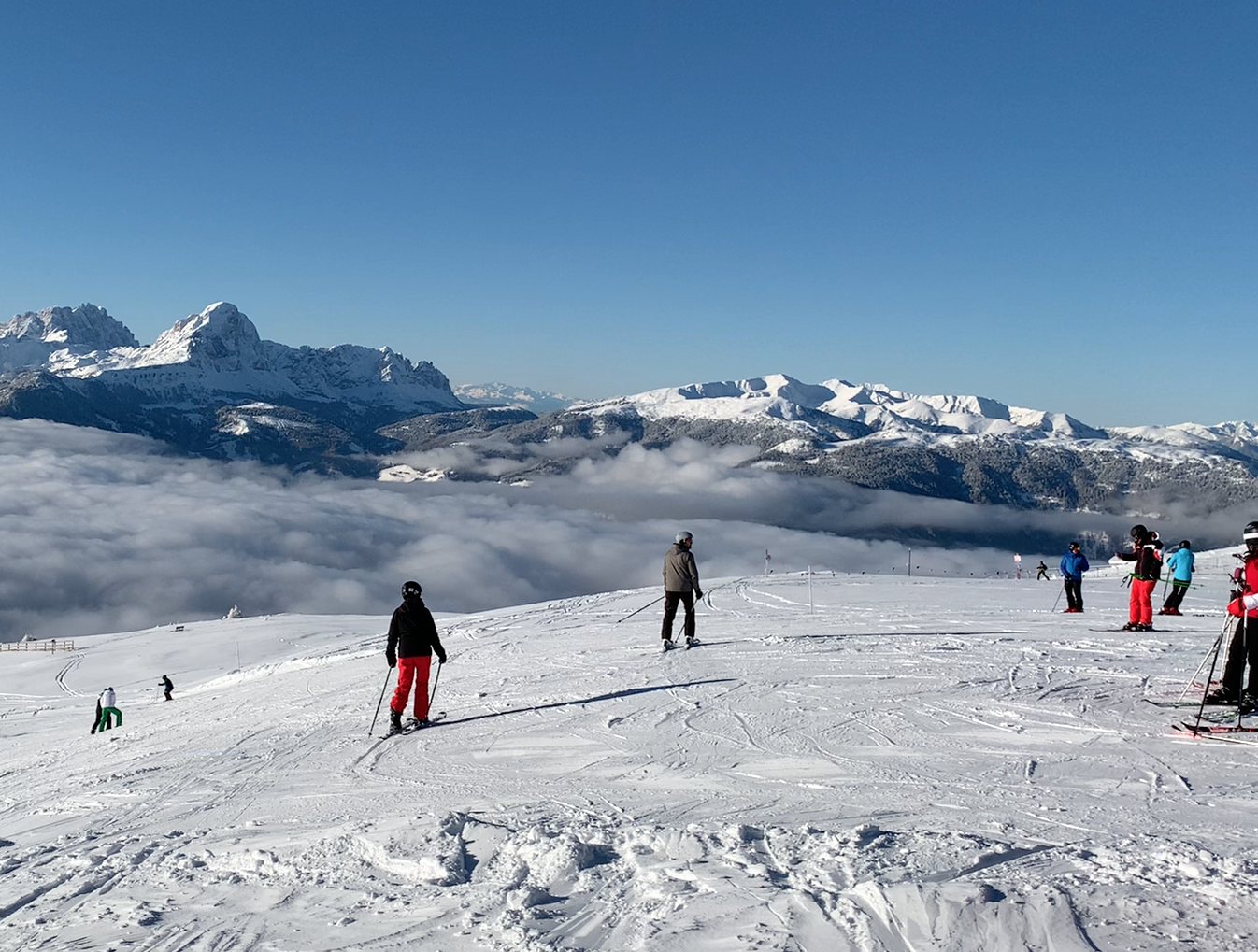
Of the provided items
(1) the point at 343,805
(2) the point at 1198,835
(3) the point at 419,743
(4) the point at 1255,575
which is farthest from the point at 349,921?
(4) the point at 1255,575

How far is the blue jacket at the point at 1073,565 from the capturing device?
2034 cm

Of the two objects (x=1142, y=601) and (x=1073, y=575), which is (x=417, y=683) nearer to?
(x=1142, y=601)

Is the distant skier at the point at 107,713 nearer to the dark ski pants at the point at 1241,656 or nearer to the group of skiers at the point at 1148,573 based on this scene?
the dark ski pants at the point at 1241,656

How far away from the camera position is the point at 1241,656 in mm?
9273

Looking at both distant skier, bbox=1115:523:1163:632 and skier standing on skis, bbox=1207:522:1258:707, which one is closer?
skier standing on skis, bbox=1207:522:1258:707

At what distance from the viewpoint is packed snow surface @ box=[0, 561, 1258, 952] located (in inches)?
189

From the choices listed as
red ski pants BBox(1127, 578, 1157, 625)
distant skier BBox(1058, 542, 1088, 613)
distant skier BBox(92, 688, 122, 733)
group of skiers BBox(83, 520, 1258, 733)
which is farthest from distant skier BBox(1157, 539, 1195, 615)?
distant skier BBox(92, 688, 122, 733)

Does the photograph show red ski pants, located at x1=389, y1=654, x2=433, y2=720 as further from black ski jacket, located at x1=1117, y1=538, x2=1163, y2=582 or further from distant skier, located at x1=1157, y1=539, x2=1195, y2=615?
distant skier, located at x1=1157, y1=539, x2=1195, y2=615

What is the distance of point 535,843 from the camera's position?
5.98m

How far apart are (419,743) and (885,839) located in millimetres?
5807

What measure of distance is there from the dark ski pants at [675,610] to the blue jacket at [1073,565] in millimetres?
10518

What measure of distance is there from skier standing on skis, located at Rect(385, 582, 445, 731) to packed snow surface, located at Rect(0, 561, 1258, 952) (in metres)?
0.62

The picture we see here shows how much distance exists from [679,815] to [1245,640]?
23.1ft

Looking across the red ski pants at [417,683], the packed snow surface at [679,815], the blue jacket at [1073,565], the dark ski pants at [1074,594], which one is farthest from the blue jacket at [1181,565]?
the red ski pants at [417,683]
